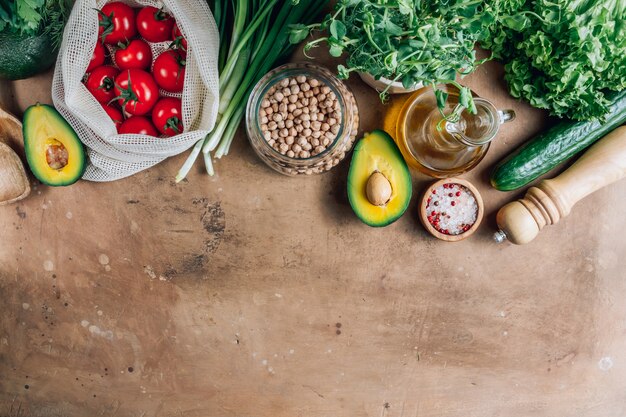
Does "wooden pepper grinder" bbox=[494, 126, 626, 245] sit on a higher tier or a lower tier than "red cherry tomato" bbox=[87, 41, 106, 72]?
lower

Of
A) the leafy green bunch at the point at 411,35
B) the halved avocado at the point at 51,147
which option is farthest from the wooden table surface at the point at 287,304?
the leafy green bunch at the point at 411,35

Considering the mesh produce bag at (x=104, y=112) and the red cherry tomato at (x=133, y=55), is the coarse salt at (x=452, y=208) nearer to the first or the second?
the mesh produce bag at (x=104, y=112)

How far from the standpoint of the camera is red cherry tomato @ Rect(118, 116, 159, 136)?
4.17 ft

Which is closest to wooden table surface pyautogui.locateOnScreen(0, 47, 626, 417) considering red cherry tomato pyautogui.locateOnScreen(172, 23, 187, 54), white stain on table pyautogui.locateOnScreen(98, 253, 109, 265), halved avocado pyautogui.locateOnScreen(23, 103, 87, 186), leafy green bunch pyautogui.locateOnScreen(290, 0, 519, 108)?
white stain on table pyautogui.locateOnScreen(98, 253, 109, 265)

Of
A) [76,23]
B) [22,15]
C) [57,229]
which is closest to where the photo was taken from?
[22,15]

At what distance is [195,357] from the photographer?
1.38 m

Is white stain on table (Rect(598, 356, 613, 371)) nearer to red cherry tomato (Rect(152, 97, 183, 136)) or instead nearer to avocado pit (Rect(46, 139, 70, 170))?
red cherry tomato (Rect(152, 97, 183, 136))

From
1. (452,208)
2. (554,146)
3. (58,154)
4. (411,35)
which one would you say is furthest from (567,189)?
(58,154)

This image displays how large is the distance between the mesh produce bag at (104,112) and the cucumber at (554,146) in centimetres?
69

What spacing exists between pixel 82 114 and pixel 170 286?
1.50 feet

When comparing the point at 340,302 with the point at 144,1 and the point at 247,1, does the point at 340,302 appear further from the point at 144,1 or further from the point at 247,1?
the point at 144,1

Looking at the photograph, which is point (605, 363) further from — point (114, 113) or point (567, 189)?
point (114, 113)

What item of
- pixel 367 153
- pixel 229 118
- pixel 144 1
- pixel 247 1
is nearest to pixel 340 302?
pixel 367 153

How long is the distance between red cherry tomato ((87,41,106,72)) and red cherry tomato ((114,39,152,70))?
3 centimetres
